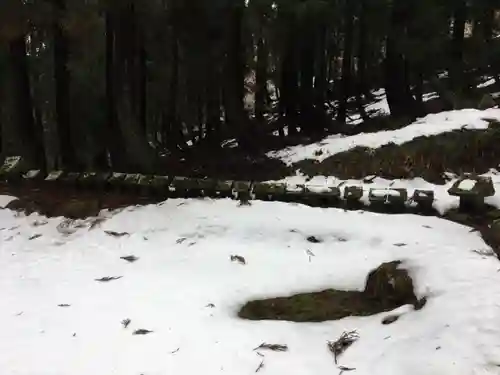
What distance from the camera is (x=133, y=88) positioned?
14.1 metres

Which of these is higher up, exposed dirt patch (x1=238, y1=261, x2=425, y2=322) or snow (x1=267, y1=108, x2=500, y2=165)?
snow (x1=267, y1=108, x2=500, y2=165)

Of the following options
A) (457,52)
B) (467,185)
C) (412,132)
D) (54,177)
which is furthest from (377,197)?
(457,52)

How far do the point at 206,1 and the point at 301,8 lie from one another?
7.96 ft

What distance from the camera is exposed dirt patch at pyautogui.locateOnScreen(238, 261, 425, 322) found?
479 cm

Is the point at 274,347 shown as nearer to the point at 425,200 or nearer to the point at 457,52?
the point at 425,200

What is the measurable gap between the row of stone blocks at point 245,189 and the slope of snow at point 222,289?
0.82 feet

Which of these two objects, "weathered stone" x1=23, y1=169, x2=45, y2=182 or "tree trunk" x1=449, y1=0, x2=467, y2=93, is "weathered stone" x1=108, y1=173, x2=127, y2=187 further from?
"tree trunk" x1=449, y1=0, x2=467, y2=93

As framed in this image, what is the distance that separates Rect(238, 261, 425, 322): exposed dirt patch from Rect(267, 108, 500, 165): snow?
621 centimetres

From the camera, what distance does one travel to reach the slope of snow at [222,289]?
4.11 metres

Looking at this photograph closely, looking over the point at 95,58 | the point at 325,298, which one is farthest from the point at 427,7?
the point at 325,298

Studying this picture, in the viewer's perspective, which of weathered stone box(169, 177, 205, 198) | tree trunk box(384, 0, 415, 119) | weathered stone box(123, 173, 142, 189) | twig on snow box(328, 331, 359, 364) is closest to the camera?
twig on snow box(328, 331, 359, 364)

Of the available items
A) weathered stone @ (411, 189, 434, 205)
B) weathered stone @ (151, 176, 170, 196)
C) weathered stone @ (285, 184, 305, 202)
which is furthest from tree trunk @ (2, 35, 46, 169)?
weathered stone @ (411, 189, 434, 205)

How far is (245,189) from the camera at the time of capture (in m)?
7.40

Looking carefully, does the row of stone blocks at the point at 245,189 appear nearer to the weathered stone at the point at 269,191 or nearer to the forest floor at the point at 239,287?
the weathered stone at the point at 269,191
